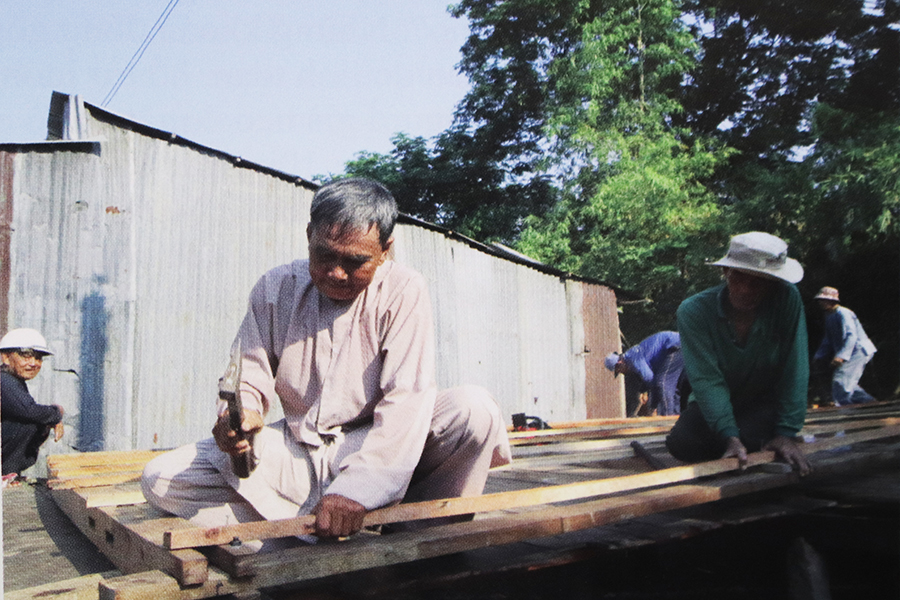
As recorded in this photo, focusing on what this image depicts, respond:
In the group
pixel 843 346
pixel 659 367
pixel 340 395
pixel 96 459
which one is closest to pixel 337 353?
pixel 340 395

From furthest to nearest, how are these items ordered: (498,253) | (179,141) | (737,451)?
(498,253)
(179,141)
(737,451)

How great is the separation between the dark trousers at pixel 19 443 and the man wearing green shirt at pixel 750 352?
370 centimetres

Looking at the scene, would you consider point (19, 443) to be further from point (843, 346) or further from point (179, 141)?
point (843, 346)

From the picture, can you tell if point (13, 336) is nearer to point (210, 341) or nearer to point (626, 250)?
point (210, 341)

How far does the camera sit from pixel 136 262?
19.1 ft

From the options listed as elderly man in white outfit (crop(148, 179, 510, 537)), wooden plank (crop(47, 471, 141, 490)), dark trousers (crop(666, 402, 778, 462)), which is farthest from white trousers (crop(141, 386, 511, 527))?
dark trousers (crop(666, 402, 778, 462))

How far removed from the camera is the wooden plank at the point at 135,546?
4.45 ft

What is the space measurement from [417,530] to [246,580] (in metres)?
0.48

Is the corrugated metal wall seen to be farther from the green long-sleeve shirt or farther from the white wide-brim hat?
the white wide-brim hat

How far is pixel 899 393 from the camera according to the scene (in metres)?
10.6

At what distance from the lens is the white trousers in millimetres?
1855

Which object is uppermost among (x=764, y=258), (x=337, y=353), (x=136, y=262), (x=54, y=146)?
(x=54, y=146)

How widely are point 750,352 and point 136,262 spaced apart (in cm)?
481

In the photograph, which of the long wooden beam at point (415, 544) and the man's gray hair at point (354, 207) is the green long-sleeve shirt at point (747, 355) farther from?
the man's gray hair at point (354, 207)
